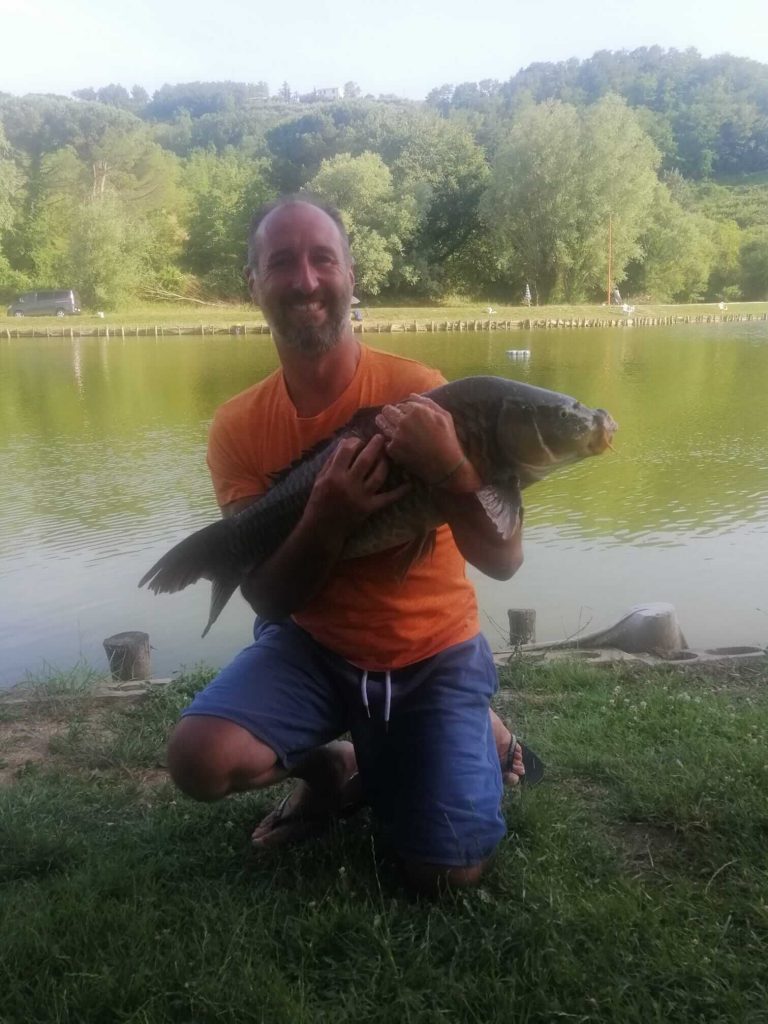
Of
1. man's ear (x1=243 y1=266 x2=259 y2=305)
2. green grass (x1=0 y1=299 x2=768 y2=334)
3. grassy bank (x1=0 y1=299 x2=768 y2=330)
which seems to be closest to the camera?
man's ear (x1=243 y1=266 x2=259 y2=305)

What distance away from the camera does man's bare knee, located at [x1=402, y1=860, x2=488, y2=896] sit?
2814mm

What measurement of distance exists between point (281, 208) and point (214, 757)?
1.93 metres

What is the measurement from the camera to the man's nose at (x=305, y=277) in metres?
3.18

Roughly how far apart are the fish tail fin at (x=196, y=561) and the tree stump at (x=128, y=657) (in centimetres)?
258

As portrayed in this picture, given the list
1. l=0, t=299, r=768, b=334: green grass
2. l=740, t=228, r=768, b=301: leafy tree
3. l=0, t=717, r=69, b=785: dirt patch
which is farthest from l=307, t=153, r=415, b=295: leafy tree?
l=0, t=717, r=69, b=785: dirt patch

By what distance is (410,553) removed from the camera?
10.2 ft

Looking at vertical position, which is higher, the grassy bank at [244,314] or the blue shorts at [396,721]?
the blue shorts at [396,721]

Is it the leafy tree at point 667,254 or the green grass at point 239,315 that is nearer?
the green grass at point 239,315

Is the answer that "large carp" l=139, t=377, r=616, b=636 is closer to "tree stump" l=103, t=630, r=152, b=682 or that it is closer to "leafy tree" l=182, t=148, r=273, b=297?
"tree stump" l=103, t=630, r=152, b=682

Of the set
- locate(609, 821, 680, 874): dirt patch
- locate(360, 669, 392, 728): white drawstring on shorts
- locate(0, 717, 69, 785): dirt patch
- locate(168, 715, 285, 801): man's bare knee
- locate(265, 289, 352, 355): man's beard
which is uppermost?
locate(265, 289, 352, 355): man's beard

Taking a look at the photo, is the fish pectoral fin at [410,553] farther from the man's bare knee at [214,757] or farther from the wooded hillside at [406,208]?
the wooded hillside at [406,208]

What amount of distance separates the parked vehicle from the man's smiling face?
5021cm

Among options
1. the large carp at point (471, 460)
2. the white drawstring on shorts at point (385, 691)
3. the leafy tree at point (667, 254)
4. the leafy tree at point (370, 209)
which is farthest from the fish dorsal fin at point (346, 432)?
the leafy tree at point (667, 254)

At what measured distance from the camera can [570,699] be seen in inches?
180
